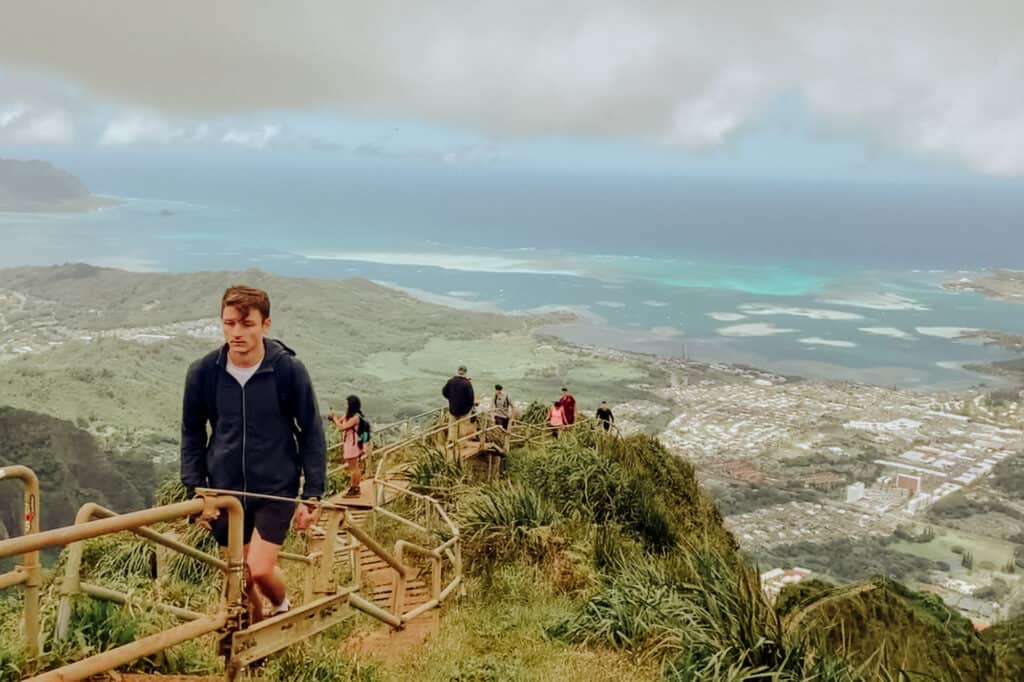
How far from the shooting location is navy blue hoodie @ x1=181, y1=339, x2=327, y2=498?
4.27 metres

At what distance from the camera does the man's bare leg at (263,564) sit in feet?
14.3

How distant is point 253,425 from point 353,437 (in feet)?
24.2

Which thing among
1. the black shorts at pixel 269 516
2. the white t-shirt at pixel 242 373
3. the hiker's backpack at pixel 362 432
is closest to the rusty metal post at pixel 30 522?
the black shorts at pixel 269 516

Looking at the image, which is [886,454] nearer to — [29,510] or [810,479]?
[810,479]

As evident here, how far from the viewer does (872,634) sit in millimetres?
7090

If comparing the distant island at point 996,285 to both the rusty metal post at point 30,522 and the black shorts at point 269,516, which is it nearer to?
the black shorts at point 269,516

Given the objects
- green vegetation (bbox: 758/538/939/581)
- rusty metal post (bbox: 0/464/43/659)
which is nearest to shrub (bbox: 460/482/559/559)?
rusty metal post (bbox: 0/464/43/659)

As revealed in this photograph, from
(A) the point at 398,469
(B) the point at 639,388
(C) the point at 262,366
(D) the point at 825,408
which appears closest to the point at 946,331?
(D) the point at 825,408

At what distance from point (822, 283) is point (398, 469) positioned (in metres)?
144

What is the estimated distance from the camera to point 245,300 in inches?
165

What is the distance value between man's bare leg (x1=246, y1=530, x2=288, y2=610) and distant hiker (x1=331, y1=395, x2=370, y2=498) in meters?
6.92

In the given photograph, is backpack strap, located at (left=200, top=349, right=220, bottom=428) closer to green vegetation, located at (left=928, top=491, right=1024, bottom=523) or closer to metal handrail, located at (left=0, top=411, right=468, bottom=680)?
metal handrail, located at (left=0, top=411, right=468, bottom=680)

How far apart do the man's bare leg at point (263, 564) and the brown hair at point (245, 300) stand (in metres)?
1.12

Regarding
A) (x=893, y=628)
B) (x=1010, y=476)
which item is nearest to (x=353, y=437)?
(x=893, y=628)
